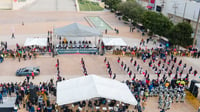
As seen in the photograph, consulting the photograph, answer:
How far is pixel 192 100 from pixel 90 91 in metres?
8.46

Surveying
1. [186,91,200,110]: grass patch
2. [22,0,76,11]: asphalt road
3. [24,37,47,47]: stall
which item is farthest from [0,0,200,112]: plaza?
[22,0,76,11]: asphalt road

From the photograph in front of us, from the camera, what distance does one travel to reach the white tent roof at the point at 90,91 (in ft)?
48.8

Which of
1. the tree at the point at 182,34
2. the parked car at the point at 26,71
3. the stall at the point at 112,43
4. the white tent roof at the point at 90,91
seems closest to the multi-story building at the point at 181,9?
the tree at the point at 182,34

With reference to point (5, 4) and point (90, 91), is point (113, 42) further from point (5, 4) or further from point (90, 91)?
point (5, 4)

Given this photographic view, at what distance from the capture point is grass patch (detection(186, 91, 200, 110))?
17470 millimetres

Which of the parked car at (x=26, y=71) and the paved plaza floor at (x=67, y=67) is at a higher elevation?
the parked car at (x=26, y=71)

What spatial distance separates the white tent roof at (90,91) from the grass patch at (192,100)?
5203mm

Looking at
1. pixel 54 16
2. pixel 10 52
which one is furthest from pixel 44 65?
pixel 54 16

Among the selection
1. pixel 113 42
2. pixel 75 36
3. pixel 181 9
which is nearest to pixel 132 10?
pixel 181 9

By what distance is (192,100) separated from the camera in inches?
710

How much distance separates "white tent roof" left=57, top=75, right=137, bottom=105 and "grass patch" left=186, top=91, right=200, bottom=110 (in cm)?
520

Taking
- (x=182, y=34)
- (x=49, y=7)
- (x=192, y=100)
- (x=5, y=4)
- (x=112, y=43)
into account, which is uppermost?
(x=5, y=4)

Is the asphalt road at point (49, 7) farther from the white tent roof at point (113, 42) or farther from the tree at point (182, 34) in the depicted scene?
the tree at point (182, 34)

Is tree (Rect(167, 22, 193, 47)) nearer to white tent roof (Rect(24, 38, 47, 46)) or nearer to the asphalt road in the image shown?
white tent roof (Rect(24, 38, 47, 46))
